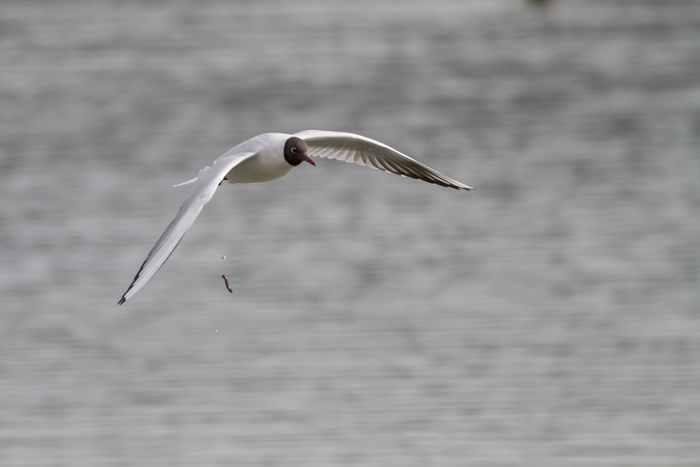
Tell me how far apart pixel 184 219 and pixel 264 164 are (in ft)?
1.37

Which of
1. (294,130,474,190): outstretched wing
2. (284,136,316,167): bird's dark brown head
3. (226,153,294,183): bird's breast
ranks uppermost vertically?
(284,136,316,167): bird's dark brown head

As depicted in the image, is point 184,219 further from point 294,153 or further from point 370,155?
point 370,155

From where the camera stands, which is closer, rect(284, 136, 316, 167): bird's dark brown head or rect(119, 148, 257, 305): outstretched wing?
rect(119, 148, 257, 305): outstretched wing

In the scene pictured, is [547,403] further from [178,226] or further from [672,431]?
[178,226]

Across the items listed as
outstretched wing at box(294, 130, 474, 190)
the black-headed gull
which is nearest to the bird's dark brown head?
the black-headed gull

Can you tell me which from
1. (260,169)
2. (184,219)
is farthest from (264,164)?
(184,219)

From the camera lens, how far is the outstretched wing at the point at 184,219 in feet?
6.84

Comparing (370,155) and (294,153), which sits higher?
(294,153)

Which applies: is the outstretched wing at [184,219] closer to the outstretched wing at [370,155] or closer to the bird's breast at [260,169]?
the bird's breast at [260,169]

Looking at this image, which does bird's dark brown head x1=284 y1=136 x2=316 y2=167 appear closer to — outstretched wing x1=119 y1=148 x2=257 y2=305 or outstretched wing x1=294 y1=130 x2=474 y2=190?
Answer: outstretched wing x1=119 y1=148 x2=257 y2=305

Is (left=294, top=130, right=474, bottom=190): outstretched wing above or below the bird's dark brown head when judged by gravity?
below

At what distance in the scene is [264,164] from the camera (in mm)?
2611

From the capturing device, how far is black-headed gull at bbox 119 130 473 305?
2178 millimetres

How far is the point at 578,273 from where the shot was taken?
4.99 meters
